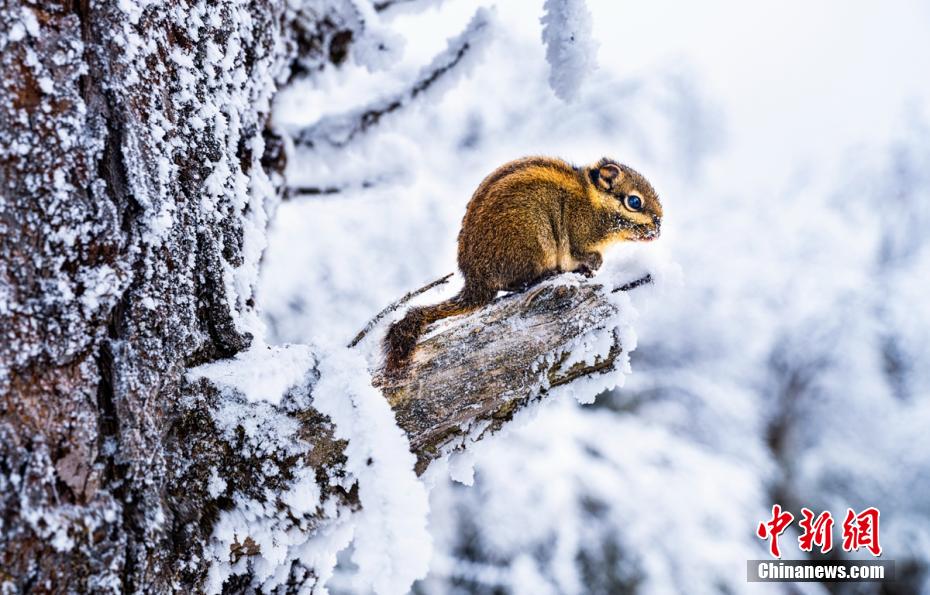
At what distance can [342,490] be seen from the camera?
1.03 metres

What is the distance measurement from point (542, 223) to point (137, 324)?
1.09m

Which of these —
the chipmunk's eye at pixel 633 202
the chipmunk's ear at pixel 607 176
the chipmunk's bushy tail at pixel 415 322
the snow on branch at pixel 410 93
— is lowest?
the chipmunk's bushy tail at pixel 415 322

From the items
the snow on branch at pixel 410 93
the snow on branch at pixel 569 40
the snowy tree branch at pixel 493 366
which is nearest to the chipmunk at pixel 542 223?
→ the snowy tree branch at pixel 493 366

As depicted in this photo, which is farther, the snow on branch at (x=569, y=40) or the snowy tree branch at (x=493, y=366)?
the snow on branch at (x=569, y=40)

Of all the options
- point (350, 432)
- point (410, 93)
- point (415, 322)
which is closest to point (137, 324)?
point (350, 432)

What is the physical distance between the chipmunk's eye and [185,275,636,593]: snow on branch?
0.72 metres

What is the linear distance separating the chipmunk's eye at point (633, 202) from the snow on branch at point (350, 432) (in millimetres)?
722

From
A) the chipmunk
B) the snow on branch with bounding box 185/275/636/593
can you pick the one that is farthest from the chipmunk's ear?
the snow on branch with bounding box 185/275/636/593

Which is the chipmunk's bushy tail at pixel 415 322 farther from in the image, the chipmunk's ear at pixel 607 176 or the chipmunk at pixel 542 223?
the chipmunk's ear at pixel 607 176

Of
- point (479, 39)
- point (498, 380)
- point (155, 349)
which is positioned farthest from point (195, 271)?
point (479, 39)

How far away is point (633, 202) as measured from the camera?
1.89 m

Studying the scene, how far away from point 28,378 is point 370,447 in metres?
0.43

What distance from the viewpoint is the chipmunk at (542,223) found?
1606 mm

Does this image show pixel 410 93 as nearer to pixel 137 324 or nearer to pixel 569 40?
pixel 569 40
